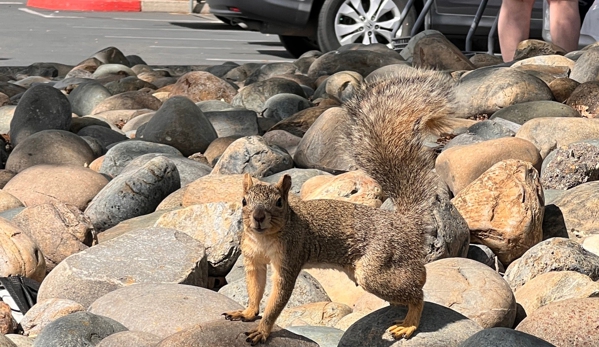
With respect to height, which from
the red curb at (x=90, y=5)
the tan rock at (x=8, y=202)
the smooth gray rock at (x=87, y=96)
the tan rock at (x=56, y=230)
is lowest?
the red curb at (x=90, y=5)

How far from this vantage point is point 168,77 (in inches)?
433

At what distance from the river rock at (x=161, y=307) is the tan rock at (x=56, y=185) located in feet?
6.50

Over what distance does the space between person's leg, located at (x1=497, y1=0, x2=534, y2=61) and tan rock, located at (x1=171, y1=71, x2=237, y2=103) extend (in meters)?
2.65

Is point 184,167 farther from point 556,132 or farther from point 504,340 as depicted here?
point 504,340

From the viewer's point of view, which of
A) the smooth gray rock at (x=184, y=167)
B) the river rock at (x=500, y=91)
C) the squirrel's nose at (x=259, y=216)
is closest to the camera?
the squirrel's nose at (x=259, y=216)

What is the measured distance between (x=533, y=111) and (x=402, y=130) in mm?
3689

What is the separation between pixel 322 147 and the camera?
19.9ft

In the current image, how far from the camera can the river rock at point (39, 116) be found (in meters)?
7.41

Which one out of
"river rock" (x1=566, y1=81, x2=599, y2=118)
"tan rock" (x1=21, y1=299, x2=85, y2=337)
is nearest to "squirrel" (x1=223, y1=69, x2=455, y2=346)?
"tan rock" (x1=21, y1=299, x2=85, y2=337)

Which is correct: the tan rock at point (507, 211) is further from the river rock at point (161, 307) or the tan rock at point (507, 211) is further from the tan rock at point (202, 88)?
the tan rock at point (202, 88)

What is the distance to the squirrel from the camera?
2855mm

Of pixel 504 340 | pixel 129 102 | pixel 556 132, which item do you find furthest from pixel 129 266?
pixel 129 102

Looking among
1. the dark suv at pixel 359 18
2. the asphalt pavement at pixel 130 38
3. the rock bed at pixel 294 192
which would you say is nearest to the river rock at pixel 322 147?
the rock bed at pixel 294 192

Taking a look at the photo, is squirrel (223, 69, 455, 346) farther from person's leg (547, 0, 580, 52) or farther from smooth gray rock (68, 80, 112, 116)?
smooth gray rock (68, 80, 112, 116)
